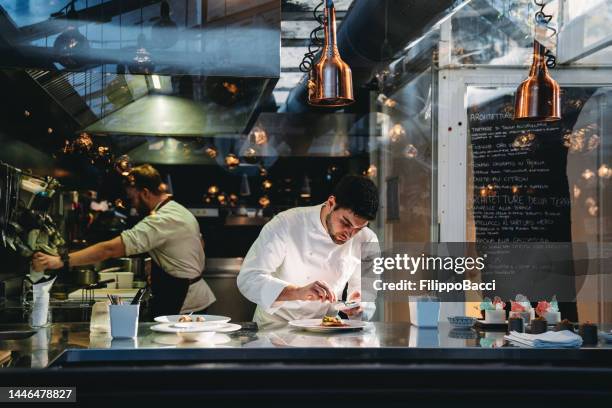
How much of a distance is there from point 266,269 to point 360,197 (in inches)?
27.1

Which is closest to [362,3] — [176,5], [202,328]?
[176,5]

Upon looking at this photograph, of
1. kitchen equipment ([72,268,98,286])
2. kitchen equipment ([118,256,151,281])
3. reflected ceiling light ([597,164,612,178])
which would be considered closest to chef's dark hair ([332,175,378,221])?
kitchen equipment ([72,268,98,286])

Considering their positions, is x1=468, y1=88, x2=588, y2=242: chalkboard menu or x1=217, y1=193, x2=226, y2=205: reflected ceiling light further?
x1=217, y1=193, x2=226, y2=205: reflected ceiling light

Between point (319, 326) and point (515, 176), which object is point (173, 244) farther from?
point (515, 176)

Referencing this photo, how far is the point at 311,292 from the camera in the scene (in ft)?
10.5

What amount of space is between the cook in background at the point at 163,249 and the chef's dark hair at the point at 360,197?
6.16 feet

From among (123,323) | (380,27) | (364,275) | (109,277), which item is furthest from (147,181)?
(123,323)

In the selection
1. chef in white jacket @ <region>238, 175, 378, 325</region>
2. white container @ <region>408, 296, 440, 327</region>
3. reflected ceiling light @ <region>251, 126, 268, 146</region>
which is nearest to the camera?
white container @ <region>408, 296, 440, 327</region>

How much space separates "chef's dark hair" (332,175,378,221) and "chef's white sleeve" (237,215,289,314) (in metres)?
0.50

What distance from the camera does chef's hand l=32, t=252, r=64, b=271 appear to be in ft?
15.0

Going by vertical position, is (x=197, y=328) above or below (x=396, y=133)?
below

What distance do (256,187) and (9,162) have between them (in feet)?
15.0

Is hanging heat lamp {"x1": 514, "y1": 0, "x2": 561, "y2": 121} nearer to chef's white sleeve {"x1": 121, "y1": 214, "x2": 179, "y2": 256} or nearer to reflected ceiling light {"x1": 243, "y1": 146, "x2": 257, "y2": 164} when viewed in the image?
chef's white sleeve {"x1": 121, "y1": 214, "x2": 179, "y2": 256}

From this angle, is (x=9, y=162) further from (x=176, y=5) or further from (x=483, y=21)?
(x=483, y=21)
